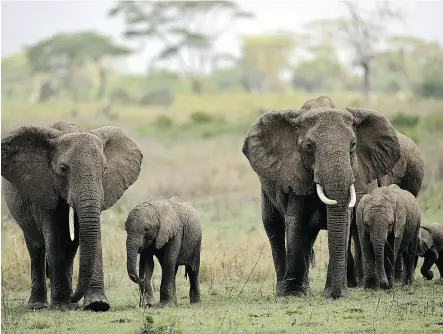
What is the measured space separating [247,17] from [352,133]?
156ft

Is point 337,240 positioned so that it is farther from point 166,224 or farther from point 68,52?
point 68,52

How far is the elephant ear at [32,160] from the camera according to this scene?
1185cm

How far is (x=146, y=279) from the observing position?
11984mm

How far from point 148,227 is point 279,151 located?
160cm

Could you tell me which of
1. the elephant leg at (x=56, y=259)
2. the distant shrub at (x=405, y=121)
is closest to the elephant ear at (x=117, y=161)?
the elephant leg at (x=56, y=259)

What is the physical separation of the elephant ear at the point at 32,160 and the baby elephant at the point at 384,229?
11.3ft

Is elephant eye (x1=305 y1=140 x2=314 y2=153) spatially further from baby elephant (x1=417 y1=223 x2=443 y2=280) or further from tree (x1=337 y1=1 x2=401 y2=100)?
tree (x1=337 y1=1 x2=401 y2=100)

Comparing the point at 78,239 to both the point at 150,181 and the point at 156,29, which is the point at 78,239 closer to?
the point at 150,181

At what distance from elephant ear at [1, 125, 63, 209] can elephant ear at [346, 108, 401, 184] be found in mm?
3102

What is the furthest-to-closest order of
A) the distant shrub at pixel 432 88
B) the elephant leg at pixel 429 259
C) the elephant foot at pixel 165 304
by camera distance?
the distant shrub at pixel 432 88 < the elephant leg at pixel 429 259 < the elephant foot at pixel 165 304

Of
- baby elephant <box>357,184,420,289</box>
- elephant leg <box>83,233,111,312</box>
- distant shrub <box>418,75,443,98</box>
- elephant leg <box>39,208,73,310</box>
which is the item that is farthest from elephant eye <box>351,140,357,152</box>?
distant shrub <box>418,75,443,98</box>

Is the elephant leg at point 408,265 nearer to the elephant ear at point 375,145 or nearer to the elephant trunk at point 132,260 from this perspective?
the elephant ear at point 375,145

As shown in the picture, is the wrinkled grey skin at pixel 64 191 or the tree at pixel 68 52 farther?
the tree at pixel 68 52

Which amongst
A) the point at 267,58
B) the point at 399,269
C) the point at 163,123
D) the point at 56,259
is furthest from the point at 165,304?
the point at 267,58
